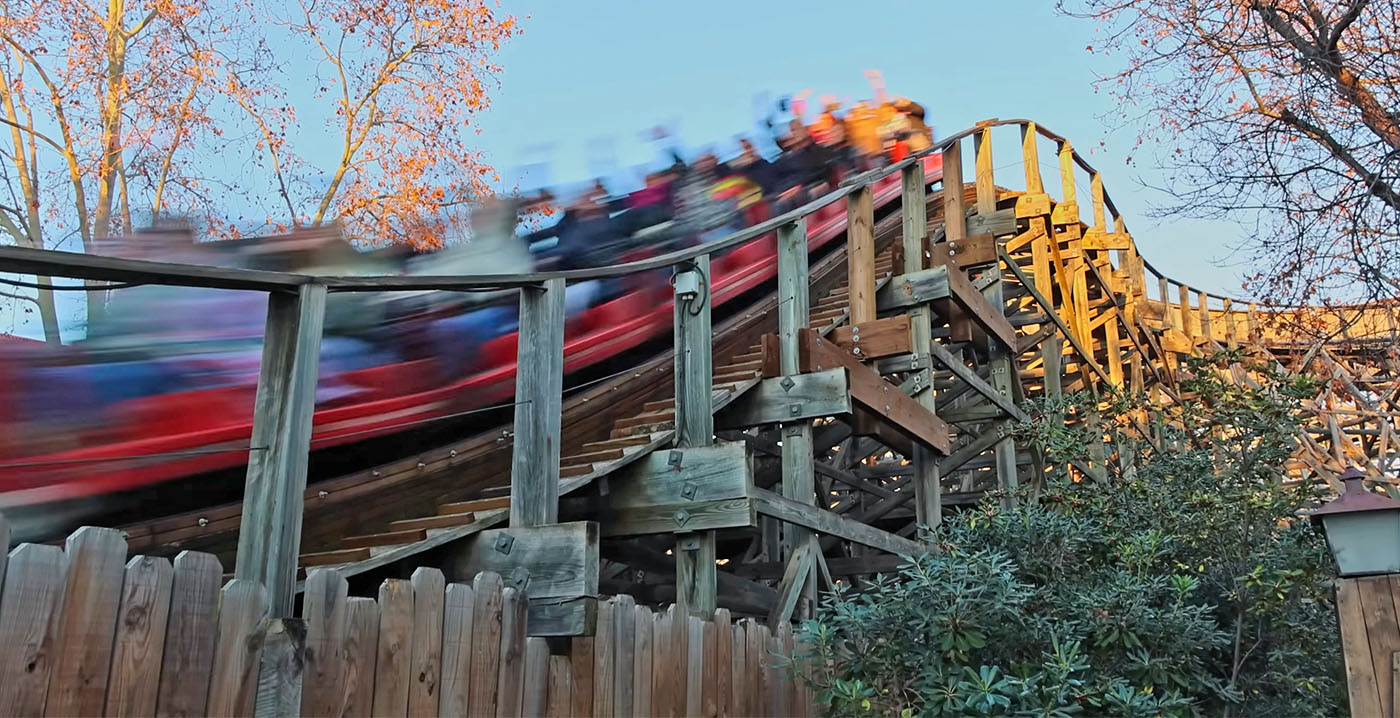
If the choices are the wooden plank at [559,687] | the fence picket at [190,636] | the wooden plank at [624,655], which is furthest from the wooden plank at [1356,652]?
the fence picket at [190,636]

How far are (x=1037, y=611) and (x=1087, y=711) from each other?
602 millimetres

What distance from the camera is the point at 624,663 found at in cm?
438

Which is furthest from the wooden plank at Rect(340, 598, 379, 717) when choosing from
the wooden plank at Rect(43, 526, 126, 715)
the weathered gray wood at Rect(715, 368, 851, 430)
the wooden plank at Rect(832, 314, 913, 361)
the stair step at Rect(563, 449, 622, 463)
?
the wooden plank at Rect(832, 314, 913, 361)

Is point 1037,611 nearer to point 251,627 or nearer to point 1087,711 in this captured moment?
point 1087,711

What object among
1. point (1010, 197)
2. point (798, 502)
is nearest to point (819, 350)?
point (798, 502)

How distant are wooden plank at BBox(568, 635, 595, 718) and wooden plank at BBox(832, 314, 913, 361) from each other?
368 centimetres

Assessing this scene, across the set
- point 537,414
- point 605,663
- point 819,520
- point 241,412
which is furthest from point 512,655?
point 241,412

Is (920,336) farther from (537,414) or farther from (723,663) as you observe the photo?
(537,414)

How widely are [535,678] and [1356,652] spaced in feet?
8.81

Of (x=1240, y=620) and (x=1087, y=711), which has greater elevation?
(x=1240, y=620)

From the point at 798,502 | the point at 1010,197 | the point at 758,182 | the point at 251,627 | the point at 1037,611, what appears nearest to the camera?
Answer: the point at 251,627

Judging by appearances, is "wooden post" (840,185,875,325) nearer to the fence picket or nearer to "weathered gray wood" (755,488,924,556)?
"weathered gray wood" (755,488,924,556)

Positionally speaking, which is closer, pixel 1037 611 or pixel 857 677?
pixel 857 677

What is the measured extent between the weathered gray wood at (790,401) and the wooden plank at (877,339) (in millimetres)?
1006
